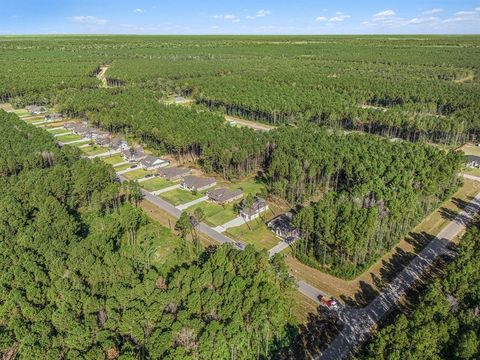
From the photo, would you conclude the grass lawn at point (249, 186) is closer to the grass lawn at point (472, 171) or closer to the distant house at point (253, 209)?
the distant house at point (253, 209)

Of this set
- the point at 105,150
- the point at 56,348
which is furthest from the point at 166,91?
the point at 56,348

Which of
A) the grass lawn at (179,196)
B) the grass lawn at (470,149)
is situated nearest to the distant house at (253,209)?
the grass lawn at (179,196)

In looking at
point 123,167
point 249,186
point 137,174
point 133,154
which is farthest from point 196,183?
point 133,154

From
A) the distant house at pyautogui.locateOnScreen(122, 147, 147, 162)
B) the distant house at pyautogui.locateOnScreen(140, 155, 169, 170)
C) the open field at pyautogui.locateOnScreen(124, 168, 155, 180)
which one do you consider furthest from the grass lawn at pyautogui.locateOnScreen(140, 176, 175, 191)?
the distant house at pyautogui.locateOnScreen(122, 147, 147, 162)

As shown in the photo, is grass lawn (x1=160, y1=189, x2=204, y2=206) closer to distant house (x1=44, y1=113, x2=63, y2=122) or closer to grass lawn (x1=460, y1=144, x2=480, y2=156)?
grass lawn (x1=460, y1=144, x2=480, y2=156)

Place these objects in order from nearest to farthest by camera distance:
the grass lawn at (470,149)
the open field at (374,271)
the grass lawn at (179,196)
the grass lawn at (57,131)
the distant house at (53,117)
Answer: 1. the open field at (374,271)
2. the grass lawn at (179,196)
3. the grass lawn at (470,149)
4. the grass lawn at (57,131)
5. the distant house at (53,117)

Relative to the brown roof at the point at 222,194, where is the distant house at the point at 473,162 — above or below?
below

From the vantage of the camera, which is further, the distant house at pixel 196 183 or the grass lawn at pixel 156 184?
the grass lawn at pixel 156 184
